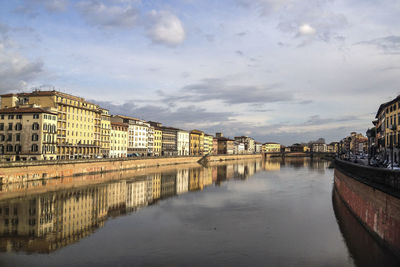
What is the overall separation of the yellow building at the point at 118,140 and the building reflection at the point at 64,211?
5340cm

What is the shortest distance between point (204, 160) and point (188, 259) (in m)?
137

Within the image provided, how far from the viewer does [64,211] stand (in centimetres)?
3862

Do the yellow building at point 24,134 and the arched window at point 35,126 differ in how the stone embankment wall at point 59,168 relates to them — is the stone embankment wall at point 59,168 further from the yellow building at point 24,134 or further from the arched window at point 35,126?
the arched window at point 35,126

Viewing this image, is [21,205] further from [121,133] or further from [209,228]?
[121,133]

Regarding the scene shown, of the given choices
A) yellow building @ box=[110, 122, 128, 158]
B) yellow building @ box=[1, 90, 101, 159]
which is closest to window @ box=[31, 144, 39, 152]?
yellow building @ box=[1, 90, 101, 159]

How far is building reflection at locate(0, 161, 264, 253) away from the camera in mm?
27587

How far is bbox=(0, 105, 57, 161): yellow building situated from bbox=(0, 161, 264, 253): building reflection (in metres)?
20.2

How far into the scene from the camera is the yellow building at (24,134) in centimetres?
7288

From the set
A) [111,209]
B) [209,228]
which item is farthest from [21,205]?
[209,228]

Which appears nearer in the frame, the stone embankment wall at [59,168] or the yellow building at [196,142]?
the stone embankment wall at [59,168]

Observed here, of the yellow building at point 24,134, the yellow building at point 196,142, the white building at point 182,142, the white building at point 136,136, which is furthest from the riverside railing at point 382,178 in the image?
the yellow building at point 196,142

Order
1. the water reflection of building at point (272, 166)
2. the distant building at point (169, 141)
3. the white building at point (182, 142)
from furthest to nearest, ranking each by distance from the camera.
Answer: the white building at point (182, 142) < the distant building at point (169, 141) < the water reflection of building at point (272, 166)

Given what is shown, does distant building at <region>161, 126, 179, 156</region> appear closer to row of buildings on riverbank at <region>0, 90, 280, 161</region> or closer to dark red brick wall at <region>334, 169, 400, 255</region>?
row of buildings on riverbank at <region>0, 90, 280, 161</region>

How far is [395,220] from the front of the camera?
2089 cm
